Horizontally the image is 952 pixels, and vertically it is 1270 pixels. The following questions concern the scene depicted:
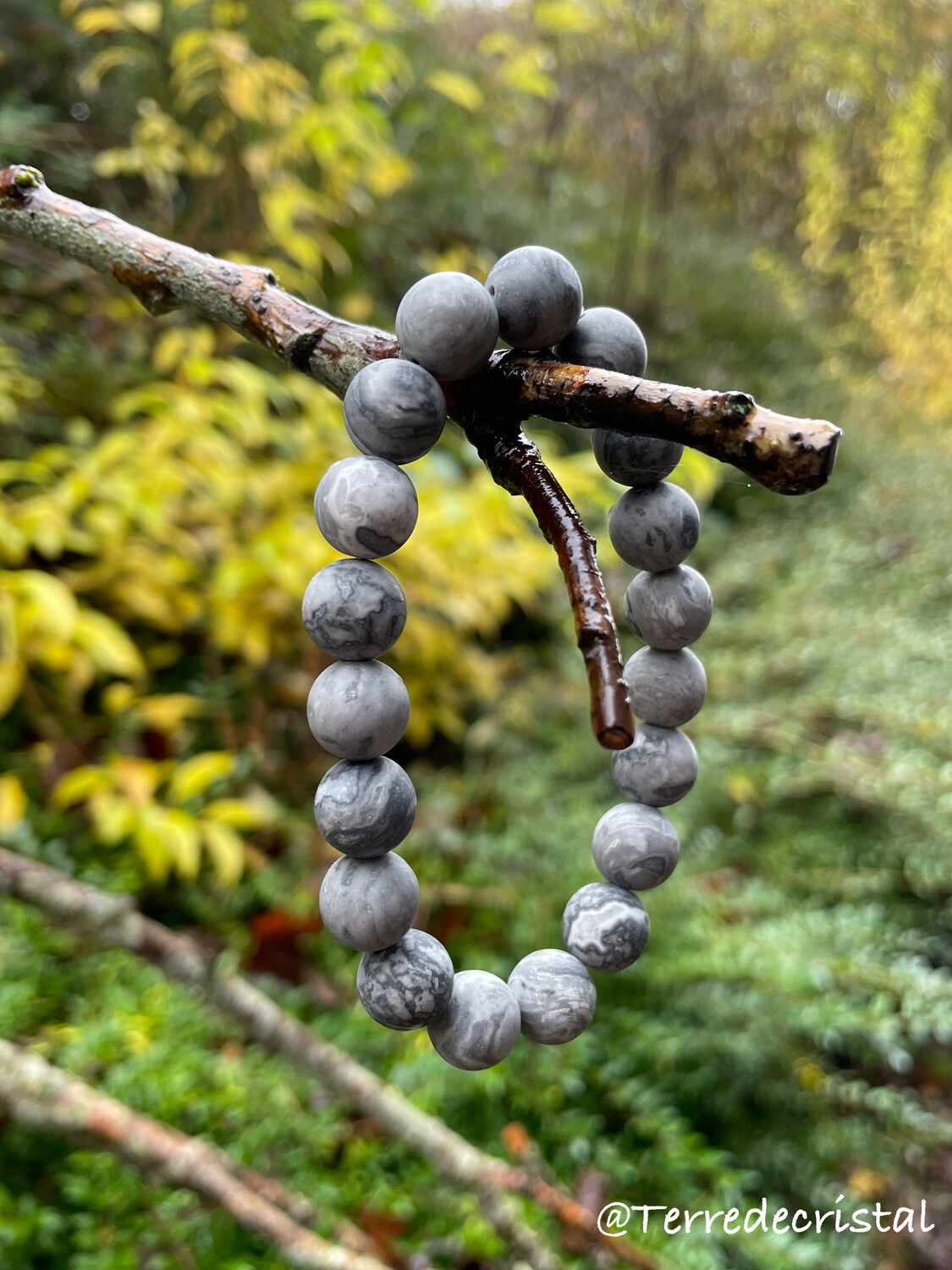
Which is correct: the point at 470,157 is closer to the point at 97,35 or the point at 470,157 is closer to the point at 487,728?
the point at 97,35

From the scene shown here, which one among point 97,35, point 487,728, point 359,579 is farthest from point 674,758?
point 97,35

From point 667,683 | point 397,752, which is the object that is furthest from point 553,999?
point 397,752

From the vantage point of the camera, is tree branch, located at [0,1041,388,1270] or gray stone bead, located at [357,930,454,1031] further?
tree branch, located at [0,1041,388,1270]

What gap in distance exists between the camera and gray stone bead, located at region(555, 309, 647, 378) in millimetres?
352

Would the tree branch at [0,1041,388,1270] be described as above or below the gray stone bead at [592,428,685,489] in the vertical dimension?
below

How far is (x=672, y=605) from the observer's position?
39 centimetres

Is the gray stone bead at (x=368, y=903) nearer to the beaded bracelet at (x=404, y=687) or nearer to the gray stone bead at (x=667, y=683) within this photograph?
the beaded bracelet at (x=404, y=687)

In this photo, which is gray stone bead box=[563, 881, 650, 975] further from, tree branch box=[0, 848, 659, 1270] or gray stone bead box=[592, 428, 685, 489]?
tree branch box=[0, 848, 659, 1270]

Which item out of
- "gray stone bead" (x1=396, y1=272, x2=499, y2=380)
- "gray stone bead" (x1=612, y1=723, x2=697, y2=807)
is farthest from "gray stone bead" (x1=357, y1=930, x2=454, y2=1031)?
"gray stone bead" (x1=396, y1=272, x2=499, y2=380)

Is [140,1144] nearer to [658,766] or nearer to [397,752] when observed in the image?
[658,766]

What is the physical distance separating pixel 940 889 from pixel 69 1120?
1.01 metres

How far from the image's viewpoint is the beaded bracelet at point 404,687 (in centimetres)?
31

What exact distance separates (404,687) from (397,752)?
3.93 feet

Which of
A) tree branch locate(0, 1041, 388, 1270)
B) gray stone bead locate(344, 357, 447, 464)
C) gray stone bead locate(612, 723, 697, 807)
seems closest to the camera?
gray stone bead locate(344, 357, 447, 464)
